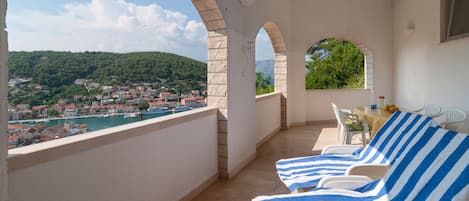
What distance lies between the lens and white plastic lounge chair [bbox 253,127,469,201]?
1.75 meters

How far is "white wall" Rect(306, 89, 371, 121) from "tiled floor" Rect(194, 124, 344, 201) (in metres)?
0.62

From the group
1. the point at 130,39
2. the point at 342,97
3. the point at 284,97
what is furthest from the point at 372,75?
the point at 130,39

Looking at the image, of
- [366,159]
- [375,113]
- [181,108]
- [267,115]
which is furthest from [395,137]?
[267,115]

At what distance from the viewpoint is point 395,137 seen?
285cm

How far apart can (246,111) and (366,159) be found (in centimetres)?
205

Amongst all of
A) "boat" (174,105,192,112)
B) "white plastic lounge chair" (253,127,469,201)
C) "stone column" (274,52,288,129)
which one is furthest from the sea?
"stone column" (274,52,288,129)

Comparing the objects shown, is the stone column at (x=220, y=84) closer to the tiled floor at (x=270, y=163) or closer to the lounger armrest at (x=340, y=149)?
the tiled floor at (x=270, y=163)

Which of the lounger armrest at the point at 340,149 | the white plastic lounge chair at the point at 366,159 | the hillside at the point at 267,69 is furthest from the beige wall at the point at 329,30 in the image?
the white plastic lounge chair at the point at 366,159

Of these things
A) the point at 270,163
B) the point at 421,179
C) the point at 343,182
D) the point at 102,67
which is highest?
the point at 102,67

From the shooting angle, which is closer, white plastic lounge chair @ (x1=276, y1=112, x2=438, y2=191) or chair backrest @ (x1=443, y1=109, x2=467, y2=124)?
white plastic lounge chair @ (x1=276, y1=112, x2=438, y2=191)

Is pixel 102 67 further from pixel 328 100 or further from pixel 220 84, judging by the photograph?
pixel 328 100

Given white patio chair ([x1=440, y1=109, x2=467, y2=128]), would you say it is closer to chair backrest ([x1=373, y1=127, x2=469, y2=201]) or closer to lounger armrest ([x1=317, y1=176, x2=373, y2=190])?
chair backrest ([x1=373, y1=127, x2=469, y2=201])

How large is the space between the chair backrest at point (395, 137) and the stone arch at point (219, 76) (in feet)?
5.23

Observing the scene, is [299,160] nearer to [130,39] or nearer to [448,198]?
[448,198]
